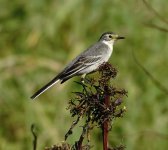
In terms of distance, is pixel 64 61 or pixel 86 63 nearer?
pixel 86 63

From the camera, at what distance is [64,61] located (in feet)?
35.2

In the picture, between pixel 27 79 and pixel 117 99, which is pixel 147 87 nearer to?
pixel 27 79

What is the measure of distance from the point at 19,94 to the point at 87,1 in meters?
1.91

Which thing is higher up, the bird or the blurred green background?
the blurred green background

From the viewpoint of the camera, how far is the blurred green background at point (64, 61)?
33.0 ft

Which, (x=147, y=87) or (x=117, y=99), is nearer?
(x=117, y=99)

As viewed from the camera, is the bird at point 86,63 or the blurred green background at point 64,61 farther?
the blurred green background at point 64,61

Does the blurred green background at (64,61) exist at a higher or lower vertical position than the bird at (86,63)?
higher

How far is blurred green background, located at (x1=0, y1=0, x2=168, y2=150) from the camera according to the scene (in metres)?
10.1

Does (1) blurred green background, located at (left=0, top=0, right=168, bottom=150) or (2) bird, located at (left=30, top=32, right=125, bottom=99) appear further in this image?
(1) blurred green background, located at (left=0, top=0, right=168, bottom=150)

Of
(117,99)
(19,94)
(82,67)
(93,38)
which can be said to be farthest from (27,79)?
(117,99)

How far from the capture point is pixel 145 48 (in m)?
11.2

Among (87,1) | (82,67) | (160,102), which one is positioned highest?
(87,1)

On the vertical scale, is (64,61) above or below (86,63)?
above
